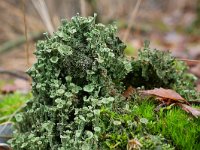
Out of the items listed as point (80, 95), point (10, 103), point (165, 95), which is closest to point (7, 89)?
point (10, 103)

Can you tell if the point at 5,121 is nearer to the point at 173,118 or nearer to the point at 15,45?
the point at 173,118

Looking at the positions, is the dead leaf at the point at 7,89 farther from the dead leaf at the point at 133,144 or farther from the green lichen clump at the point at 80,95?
the dead leaf at the point at 133,144

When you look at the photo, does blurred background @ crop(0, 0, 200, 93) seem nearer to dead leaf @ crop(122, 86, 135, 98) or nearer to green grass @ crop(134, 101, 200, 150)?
dead leaf @ crop(122, 86, 135, 98)

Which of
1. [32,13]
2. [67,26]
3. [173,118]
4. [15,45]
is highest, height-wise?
[32,13]

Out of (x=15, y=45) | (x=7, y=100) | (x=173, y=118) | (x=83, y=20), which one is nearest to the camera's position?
(x=173, y=118)

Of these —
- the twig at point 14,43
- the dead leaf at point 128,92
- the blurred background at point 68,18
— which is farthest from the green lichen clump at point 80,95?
the twig at point 14,43

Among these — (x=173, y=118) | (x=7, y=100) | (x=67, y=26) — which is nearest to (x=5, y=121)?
(x=7, y=100)

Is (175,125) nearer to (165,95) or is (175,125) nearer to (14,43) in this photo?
(165,95)
